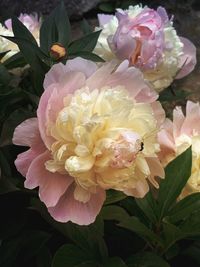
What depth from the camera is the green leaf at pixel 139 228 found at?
765 mm

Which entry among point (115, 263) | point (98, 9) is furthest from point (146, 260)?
point (98, 9)

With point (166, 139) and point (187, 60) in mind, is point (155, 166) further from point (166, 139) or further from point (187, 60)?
point (187, 60)

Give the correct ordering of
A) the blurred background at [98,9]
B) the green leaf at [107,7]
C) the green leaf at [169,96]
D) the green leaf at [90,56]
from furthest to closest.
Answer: the green leaf at [107,7] < the blurred background at [98,9] < the green leaf at [169,96] < the green leaf at [90,56]

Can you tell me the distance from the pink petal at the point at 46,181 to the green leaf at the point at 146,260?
0.19 meters

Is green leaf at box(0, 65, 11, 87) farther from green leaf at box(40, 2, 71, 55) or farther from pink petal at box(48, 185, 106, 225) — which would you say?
pink petal at box(48, 185, 106, 225)

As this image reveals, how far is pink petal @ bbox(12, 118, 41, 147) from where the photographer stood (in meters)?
0.68

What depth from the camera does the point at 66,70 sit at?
2.31 ft

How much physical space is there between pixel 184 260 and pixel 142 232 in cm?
17

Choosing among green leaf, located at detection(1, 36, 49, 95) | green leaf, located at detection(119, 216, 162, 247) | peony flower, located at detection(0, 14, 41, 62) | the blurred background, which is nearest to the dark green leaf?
green leaf, located at detection(119, 216, 162, 247)

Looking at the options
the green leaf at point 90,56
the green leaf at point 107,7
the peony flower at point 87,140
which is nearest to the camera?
the peony flower at point 87,140

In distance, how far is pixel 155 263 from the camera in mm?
798

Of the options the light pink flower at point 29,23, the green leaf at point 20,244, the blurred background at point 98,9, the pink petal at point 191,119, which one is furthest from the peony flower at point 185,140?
the blurred background at point 98,9

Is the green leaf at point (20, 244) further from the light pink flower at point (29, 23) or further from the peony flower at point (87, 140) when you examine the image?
the light pink flower at point (29, 23)

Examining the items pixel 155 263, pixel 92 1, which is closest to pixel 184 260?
pixel 155 263
